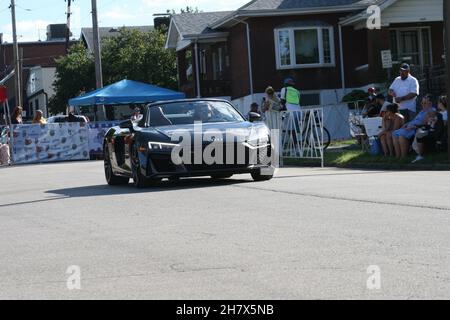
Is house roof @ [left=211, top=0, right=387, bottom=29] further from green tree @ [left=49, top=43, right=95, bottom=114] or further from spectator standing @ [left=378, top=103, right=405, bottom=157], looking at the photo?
green tree @ [left=49, top=43, right=95, bottom=114]

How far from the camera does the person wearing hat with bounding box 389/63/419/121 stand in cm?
2062

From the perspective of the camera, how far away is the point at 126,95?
3472 cm

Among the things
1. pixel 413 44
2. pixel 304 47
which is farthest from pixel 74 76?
pixel 413 44

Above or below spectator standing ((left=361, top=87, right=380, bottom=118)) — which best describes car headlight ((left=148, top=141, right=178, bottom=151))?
below

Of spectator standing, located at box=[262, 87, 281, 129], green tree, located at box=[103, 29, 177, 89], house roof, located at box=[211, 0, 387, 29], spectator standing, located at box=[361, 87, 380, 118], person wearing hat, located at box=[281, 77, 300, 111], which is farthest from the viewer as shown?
green tree, located at box=[103, 29, 177, 89]

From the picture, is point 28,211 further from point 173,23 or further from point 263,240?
point 173,23

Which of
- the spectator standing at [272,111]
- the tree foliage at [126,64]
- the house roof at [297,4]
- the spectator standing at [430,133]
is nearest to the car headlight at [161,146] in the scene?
the spectator standing at [430,133]

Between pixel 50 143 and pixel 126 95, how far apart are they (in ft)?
11.5

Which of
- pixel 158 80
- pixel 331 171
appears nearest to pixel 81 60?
pixel 158 80

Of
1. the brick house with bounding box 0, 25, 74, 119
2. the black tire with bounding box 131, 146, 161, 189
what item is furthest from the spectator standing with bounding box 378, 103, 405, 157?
the brick house with bounding box 0, 25, 74, 119

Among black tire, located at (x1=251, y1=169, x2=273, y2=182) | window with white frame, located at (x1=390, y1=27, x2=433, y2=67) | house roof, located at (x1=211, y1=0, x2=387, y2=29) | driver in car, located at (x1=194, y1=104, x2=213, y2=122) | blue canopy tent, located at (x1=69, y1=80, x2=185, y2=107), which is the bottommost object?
black tire, located at (x1=251, y1=169, x2=273, y2=182)

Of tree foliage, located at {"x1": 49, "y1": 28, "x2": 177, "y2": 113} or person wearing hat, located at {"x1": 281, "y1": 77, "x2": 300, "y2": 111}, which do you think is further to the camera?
tree foliage, located at {"x1": 49, "y1": 28, "x2": 177, "y2": 113}

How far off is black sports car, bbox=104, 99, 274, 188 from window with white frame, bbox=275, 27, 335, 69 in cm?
2194

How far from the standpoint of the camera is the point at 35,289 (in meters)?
6.96
